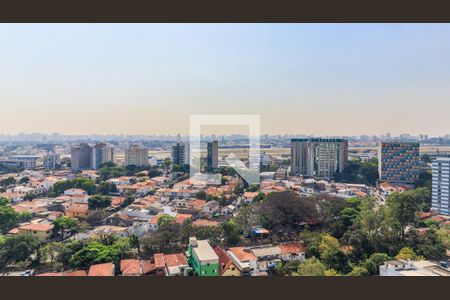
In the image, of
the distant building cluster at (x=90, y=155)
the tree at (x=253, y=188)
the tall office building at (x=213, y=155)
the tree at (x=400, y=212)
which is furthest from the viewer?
the distant building cluster at (x=90, y=155)

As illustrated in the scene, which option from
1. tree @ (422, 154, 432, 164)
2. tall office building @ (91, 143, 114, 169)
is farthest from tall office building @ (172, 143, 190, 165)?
tree @ (422, 154, 432, 164)

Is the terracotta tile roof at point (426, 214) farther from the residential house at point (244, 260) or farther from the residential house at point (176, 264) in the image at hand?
the residential house at point (176, 264)

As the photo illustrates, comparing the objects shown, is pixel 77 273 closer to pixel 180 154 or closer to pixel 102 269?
pixel 102 269

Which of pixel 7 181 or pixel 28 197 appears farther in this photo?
pixel 7 181

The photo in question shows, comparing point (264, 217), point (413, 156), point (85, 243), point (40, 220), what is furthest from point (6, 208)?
point (413, 156)

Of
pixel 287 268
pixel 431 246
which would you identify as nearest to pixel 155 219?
pixel 287 268

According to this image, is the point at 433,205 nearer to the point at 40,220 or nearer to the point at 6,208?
the point at 40,220

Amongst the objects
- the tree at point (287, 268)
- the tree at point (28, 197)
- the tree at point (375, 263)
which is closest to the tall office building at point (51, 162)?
the tree at point (28, 197)
